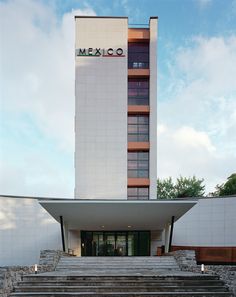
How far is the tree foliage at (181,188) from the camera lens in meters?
45.7

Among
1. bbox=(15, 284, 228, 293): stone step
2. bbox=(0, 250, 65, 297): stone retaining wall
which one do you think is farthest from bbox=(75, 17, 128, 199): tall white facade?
bbox=(15, 284, 228, 293): stone step

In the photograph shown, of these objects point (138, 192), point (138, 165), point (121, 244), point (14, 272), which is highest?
point (138, 165)

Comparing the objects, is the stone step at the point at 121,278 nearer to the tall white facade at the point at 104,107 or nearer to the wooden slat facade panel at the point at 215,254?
the wooden slat facade panel at the point at 215,254

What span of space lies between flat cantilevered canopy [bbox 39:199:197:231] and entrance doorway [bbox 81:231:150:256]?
2.83 meters

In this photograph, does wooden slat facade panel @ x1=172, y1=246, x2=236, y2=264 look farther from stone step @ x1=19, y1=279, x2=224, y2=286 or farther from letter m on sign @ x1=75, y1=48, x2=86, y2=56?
letter m on sign @ x1=75, y1=48, x2=86, y2=56

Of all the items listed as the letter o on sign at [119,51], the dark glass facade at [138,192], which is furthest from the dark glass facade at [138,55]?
the dark glass facade at [138,192]

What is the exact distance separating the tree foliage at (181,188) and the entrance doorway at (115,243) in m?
20.6

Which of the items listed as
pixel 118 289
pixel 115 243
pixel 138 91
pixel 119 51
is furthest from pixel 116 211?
pixel 119 51

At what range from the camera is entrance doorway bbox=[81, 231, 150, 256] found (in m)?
24.5

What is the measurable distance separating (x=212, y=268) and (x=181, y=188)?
35.5 meters

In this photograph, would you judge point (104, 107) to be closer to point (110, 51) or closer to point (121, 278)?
point (110, 51)

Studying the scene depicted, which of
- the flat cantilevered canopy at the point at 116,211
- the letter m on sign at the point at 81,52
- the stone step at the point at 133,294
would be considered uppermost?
the letter m on sign at the point at 81,52

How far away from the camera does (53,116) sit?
94.1 ft

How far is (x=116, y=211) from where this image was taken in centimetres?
1752
